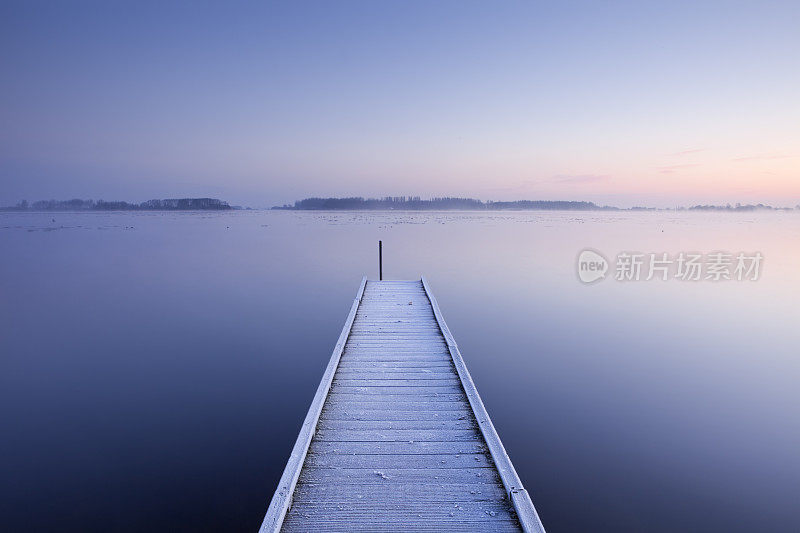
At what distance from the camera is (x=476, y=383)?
8594mm

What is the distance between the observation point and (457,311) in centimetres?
1429

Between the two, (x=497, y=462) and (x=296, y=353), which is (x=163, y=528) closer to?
(x=497, y=462)

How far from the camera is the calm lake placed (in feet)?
16.7

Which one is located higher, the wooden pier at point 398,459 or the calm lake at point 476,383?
the wooden pier at point 398,459

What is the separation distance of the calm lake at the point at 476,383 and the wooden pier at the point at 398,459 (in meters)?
1.42

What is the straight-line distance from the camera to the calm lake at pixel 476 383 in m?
5.09

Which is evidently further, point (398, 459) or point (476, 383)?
point (476, 383)

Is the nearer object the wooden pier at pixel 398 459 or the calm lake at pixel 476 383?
the wooden pier at pixel 398 459

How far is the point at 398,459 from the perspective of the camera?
408 centimetres

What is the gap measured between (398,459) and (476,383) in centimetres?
479

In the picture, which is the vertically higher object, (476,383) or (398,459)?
(398,459)

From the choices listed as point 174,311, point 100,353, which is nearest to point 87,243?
point 174,311

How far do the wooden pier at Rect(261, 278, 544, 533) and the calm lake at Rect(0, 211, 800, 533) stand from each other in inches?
56.0

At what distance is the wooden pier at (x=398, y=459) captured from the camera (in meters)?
3.36
